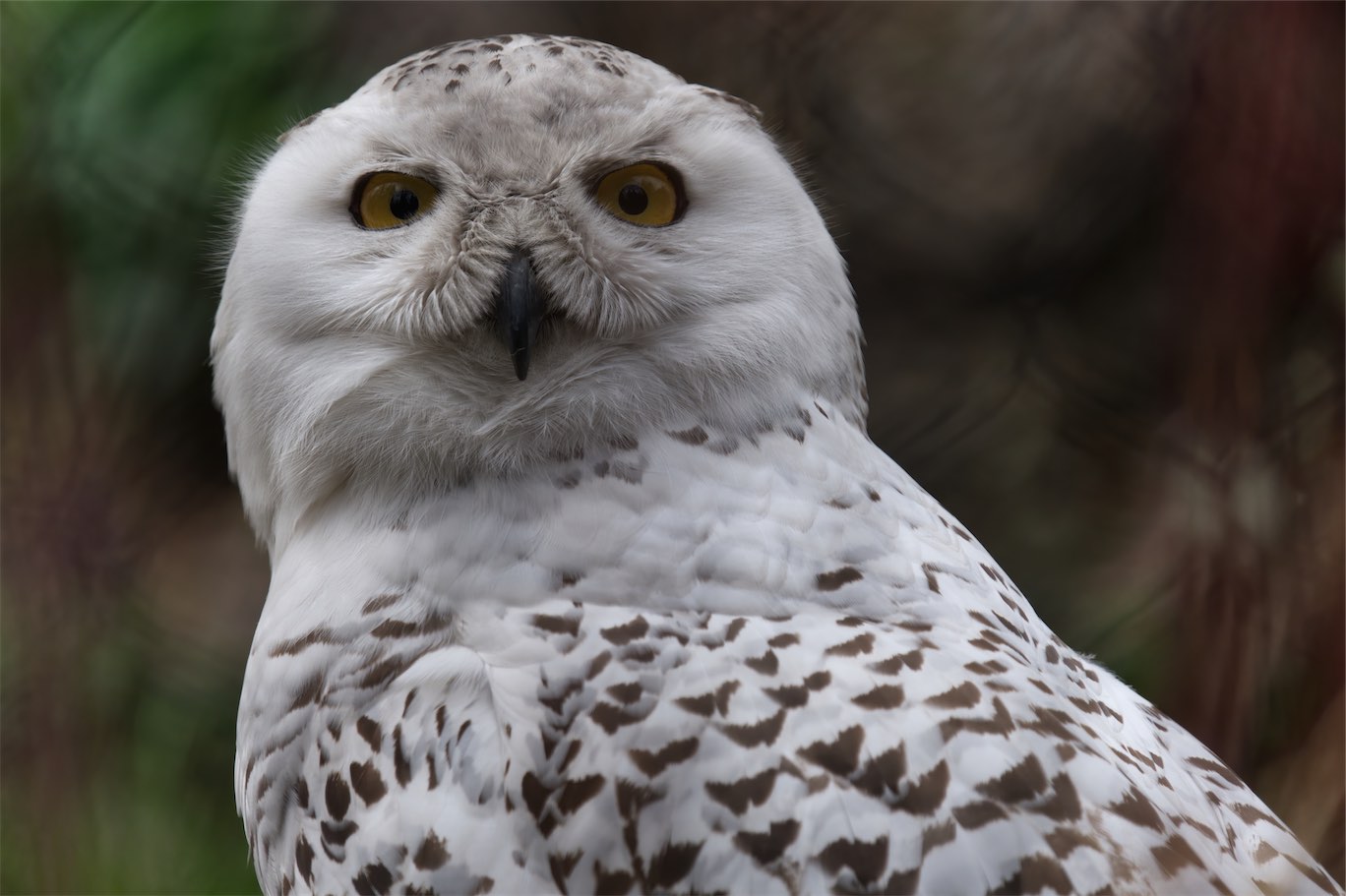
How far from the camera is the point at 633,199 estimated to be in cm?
103

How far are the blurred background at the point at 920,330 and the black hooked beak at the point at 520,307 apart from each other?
1.33 ft

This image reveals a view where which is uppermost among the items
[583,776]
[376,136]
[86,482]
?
[376,136]

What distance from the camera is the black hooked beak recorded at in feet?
3.10

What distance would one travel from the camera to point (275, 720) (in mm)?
956

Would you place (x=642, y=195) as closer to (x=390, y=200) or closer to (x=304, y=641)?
(x=390, y=200)

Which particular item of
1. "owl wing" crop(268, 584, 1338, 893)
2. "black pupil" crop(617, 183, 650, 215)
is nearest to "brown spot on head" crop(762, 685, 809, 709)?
"owl wing" crop(268, 584, 1338, 893)

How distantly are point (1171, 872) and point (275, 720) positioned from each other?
0.67 m

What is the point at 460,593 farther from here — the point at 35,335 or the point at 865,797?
the point at 35,335

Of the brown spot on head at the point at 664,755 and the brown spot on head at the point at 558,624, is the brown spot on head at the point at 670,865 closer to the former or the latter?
the brown spot on head at the point at 664,755

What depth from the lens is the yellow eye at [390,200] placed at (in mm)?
1015

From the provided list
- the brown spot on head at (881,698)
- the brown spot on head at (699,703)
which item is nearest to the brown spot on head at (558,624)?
the brown spot on head at (699,703)

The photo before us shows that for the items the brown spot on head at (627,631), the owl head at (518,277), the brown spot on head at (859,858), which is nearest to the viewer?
the brown spot on head at (859,858)

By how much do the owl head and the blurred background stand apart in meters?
0.23

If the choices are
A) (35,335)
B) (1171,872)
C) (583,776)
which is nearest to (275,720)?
(583,776)
